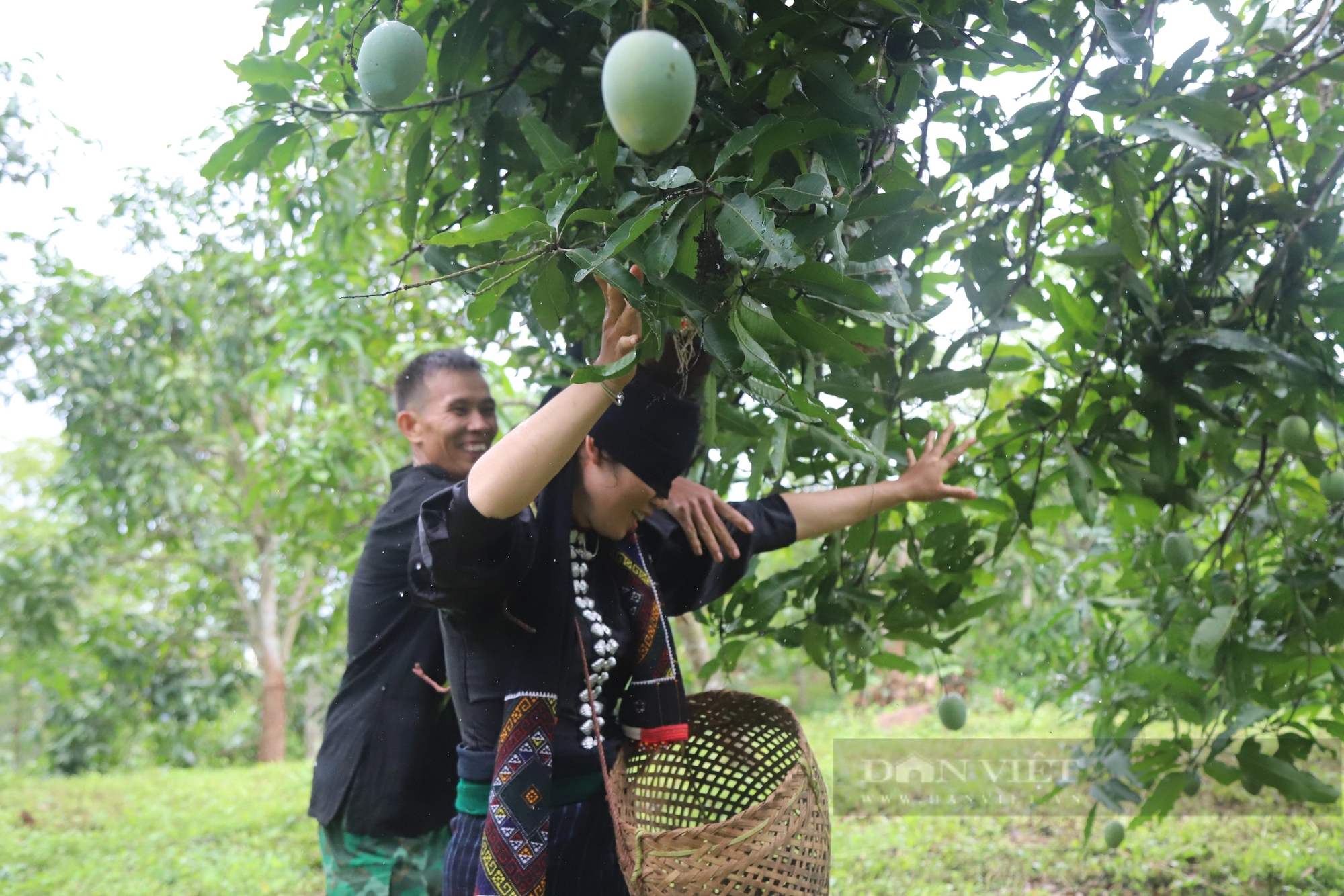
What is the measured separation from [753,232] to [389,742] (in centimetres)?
116

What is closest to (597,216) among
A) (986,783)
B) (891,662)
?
(891,662)

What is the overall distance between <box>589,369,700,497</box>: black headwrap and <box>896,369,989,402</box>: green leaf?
420mm

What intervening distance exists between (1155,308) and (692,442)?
83 cm

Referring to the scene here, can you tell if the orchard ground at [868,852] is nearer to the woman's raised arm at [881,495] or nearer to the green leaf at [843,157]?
the woman's raised arm at [881,495]

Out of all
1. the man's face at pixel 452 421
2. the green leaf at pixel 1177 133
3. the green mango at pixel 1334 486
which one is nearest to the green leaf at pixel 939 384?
the green leaf at pixel 1177 133

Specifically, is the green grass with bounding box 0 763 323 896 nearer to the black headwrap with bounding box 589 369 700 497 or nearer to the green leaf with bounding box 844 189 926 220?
the black headwrap with bounding box 589 369 700 497

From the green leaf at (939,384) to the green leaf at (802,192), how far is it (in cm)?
69

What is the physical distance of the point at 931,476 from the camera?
152 cm

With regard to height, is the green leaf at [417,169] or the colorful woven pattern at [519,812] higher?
the green leaf at [417,169]

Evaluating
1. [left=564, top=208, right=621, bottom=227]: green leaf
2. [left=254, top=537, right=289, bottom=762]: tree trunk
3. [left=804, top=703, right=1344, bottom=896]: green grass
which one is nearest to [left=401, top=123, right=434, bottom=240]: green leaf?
[left=564, top=208, right=621, bottom=227]: green leaf

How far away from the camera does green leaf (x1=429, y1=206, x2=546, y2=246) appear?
2.61 ft

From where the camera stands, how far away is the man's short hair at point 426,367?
1788 mm

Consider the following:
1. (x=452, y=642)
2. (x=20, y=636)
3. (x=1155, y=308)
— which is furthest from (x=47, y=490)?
(x=1155, y=308)

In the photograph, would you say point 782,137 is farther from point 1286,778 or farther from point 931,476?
point 1286,778
